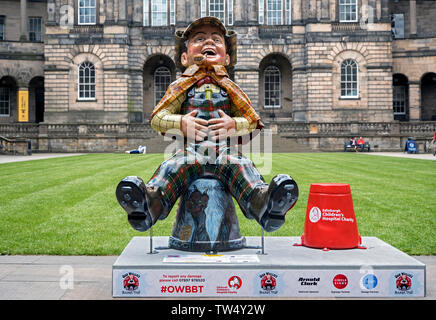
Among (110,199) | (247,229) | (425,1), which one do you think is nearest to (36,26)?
(425,1)

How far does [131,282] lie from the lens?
3.61m

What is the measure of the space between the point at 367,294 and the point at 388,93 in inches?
1387

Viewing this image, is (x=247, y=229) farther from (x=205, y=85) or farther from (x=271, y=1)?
(x=271, y=1)

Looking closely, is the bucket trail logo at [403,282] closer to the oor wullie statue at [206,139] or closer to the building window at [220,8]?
the oor wullie statue at [206,139]

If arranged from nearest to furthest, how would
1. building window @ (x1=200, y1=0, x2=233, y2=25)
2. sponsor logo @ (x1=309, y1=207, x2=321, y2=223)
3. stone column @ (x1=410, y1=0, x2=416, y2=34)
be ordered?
sponsor logo @ (x1=309, y1=207, x2=321, y2=223)
building window @ (x1=200, y1=0, x2=233, y2=25)
stone column @ (x1=410, y1=0, x2=416, y2=34)

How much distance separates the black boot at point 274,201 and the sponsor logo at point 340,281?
1.90 feet

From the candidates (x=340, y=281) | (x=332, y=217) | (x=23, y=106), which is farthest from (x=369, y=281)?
(x=23, y=106)

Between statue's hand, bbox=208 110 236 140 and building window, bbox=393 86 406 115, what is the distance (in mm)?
40125

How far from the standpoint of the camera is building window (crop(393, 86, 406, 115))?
41.4 m

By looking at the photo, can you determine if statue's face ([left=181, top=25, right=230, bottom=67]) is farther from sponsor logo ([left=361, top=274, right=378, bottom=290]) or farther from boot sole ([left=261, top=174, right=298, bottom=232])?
sponsor logo ([left=361, top=274, right=378, bottom=290])

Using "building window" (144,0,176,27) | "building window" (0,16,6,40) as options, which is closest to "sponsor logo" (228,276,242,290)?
"building window" (144,0,176,27)

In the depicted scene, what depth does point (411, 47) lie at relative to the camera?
127 ft

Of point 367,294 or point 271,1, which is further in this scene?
point 271,1

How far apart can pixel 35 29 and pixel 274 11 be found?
2356 centimetres
